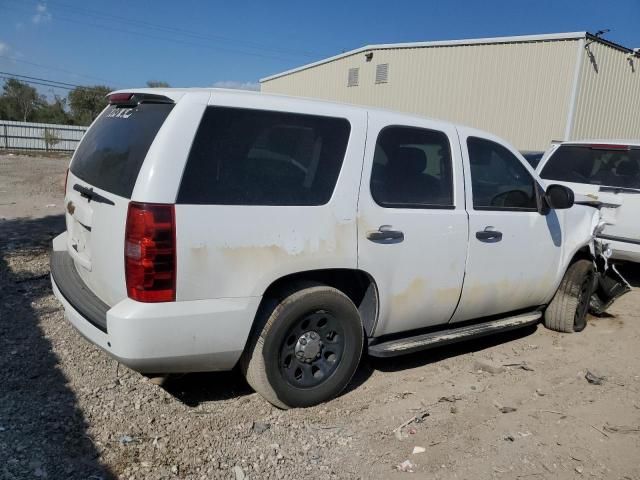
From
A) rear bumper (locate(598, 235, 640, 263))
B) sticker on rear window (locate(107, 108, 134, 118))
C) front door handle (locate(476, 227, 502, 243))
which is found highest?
sticker on rear window (locate(107, 108, 134, 118))

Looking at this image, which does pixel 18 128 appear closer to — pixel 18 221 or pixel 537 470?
pixel 18 221

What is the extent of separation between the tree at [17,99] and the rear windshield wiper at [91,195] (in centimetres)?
5105

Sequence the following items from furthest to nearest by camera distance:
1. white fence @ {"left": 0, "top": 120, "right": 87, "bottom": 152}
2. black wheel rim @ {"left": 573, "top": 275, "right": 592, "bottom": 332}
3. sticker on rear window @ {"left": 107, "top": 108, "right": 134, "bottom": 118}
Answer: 1. white fence @ {"left": 0, "top": 120, "right": 87, "bottom": 152}
2. black wheel rim @ {"left": 573, "top": 275, "right": 592, "bottom": 332}
3. sticker on rear window @ {"left": 107, "top": 108, "right": 134, "bottom": 118}

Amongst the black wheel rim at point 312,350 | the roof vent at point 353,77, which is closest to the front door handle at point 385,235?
the black wheel rim at point 312,350

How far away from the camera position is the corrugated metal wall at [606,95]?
15.3 metres

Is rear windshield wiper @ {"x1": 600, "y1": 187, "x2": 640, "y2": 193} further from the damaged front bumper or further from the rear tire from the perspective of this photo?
the rear tire

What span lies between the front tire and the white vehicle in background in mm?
4043

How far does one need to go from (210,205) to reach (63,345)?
2091 mm

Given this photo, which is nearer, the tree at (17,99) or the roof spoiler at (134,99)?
the roof spoiler at (134,99)

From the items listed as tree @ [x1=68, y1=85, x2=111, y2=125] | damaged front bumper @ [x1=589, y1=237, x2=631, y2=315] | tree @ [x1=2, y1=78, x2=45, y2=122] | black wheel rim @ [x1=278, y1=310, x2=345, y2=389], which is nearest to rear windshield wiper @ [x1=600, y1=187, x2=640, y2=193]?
damaged front bumper @ [x1=589, y1=237, x2=631, y2=315]

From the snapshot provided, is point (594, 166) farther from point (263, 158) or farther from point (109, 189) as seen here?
point (109, 189)

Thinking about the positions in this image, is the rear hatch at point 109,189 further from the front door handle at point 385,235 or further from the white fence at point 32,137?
the white fence at point 32,137

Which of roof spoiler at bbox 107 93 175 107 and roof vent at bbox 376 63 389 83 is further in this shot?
roof vent at bbox 376 63 389 83

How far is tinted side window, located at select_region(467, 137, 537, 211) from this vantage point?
4164 mm
